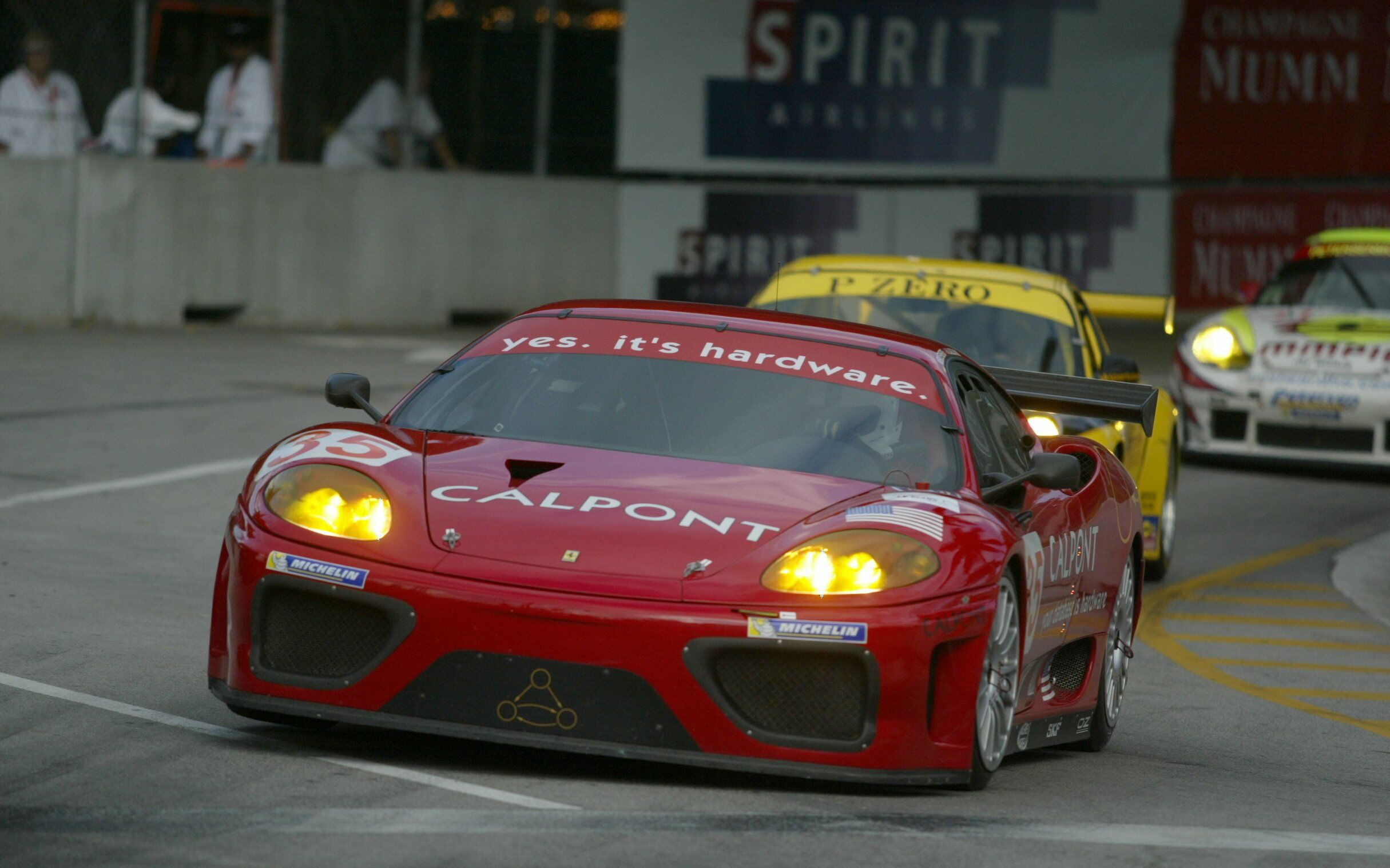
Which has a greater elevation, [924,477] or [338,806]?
[924,477]

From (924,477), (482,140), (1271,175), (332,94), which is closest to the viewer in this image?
(924,477)

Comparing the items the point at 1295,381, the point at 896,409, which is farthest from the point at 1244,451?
the point at 896,409

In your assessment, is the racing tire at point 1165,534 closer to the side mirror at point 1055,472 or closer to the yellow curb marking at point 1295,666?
the yellow curb marking at point 1295,666

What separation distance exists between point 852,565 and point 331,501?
4.20 ft

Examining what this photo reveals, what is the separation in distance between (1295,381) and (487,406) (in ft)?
29.2

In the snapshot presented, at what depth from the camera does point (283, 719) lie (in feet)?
17.7

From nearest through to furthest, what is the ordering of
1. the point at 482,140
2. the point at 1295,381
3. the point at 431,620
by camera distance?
the point at 431,620, the point at 1295,381, the point at 482,140

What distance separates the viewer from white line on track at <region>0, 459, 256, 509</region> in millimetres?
10125

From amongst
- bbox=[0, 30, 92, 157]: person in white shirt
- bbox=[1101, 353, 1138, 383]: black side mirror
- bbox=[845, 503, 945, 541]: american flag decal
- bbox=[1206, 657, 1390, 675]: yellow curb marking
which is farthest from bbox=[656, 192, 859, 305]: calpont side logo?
bbox=[845, 503, 945, 541]: american flag decal

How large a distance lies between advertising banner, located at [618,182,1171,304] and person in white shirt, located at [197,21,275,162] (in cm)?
408

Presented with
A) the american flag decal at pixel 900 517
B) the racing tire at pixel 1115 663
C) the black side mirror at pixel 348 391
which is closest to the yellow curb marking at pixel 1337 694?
the racing tire at pixel 1115 663

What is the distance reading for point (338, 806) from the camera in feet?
15.2

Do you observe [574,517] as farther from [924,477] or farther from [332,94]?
[332,94]

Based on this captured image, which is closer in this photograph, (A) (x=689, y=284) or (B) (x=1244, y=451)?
(B) (x=1244, y=451)
